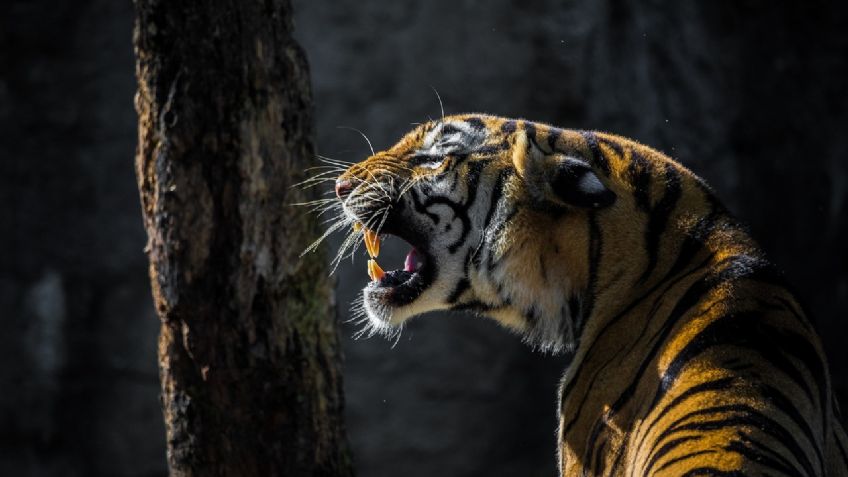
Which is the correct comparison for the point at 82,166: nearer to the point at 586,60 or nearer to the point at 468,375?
the point at 468,375

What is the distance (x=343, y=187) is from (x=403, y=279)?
342mm

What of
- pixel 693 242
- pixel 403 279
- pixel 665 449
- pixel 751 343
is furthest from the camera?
pixel 403 279

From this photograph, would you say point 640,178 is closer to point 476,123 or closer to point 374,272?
point 476,123

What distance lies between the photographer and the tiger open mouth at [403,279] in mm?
3297

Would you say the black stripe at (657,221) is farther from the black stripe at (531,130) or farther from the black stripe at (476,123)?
the black stripe at (476,123)

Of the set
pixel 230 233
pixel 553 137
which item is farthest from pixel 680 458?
pixel 230 233

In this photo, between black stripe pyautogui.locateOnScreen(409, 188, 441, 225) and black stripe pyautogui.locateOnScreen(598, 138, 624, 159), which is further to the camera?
black stripe pyautogui.locateOnScreen(409, 188, 441, 225)

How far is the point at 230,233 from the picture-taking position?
136 inches

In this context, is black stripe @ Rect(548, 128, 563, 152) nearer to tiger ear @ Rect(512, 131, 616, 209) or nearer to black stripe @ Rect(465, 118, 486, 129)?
tiger ear @ Rect(512, 131, 616, 209)

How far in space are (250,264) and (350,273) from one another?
333 centimetres

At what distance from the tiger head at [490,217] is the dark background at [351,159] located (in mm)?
3444

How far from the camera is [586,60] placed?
6.88 m

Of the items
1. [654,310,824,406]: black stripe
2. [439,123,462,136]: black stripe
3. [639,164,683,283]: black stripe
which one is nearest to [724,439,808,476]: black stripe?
[654,310,824,406]: black stripe

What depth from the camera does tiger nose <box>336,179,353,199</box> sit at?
337 cm
